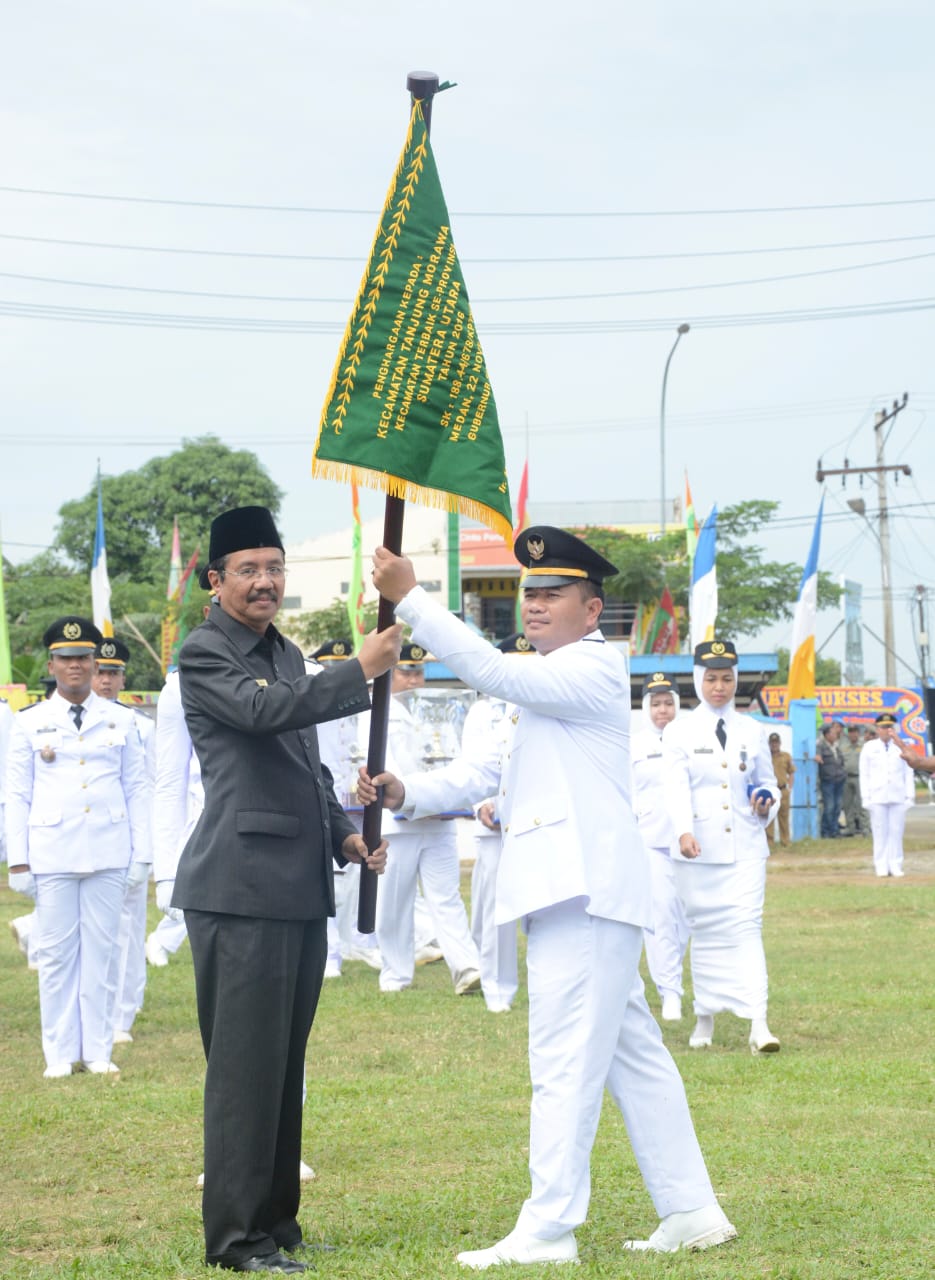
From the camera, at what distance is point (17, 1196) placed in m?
6.24

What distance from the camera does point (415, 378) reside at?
529 cm

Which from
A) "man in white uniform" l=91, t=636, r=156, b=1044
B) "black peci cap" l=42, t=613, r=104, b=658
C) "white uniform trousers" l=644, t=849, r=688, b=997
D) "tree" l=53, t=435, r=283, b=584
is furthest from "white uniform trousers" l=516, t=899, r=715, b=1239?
"tree" l=53, t=435, r=283, b=584

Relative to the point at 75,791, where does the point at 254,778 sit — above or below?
above

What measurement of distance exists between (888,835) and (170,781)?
16.2 meters

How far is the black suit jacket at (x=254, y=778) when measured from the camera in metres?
4.97

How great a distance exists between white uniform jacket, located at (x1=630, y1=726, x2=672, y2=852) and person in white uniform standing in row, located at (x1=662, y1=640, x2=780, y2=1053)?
1211 millimetres

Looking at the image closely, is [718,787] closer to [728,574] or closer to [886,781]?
[886,781]

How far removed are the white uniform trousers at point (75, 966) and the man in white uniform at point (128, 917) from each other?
0.20m

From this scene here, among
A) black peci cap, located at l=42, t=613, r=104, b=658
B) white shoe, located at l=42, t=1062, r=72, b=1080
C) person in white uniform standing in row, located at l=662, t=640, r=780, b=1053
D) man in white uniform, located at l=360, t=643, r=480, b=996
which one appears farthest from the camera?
man in white uniform, located at l=360, t=643, r=480, b=996

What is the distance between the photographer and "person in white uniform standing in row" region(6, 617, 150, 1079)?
9031 mm

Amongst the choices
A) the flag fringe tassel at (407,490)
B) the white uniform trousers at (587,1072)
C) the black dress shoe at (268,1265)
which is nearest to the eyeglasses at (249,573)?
the flag fringe tassel at (407,490)

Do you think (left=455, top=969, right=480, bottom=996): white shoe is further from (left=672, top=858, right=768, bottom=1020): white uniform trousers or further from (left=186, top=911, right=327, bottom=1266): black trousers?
(left=186, top=911, right=327, bottom=1266): black trousers

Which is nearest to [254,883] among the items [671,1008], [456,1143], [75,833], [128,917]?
[456,1143]

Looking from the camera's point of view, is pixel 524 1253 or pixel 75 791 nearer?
pixel 524 1253
